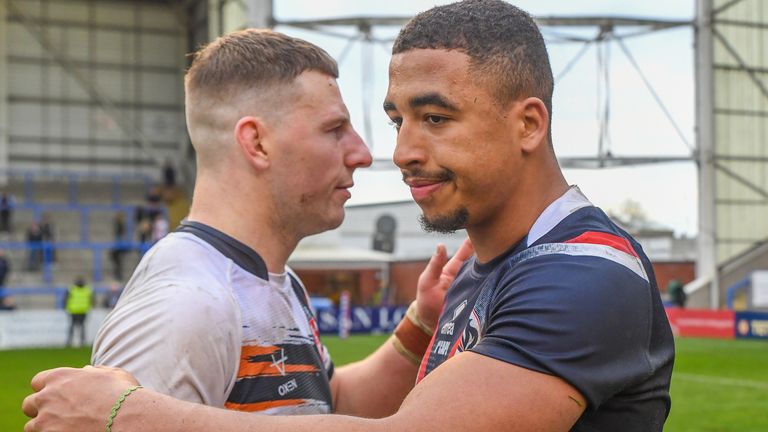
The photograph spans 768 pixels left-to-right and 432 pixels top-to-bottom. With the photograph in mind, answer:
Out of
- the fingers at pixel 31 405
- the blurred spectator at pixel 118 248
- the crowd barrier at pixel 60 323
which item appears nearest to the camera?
the fingers at pixel 31 405

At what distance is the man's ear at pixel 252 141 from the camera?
8.76 feet

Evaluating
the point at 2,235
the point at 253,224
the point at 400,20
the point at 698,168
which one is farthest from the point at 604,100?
the point at 253,224

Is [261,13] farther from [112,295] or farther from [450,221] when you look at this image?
[450,221]

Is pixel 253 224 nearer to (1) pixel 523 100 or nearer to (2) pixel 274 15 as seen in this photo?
(1) pixel 523 100

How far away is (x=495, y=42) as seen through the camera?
1.93m

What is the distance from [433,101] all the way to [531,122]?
0.67 feet

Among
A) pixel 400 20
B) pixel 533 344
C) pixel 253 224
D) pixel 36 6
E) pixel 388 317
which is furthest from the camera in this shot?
pixel 36 6

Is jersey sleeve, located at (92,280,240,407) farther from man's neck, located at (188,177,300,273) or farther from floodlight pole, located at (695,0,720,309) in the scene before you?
floodlight pole, located at (695,0,720,309)

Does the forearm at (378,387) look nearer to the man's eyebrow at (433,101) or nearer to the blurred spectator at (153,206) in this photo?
the man's eyebrow at (433,101)

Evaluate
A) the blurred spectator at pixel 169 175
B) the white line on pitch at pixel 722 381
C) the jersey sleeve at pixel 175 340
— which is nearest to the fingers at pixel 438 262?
the jersey sleeve at pixel 175 340

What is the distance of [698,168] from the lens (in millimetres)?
25688

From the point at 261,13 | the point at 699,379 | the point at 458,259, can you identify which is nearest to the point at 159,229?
the point at 261,13

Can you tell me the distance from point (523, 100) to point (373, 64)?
72.4 feet

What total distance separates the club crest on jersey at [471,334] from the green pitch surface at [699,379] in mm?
7045
